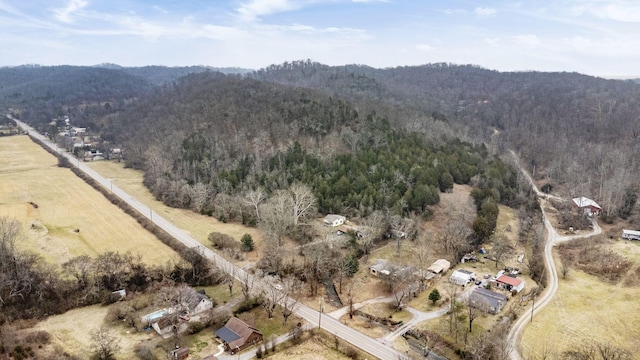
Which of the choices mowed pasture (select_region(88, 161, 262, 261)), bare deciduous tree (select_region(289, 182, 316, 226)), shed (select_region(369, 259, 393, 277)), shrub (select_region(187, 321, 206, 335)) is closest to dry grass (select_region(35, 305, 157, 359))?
shrub (select_region(187, 321, 206, 335))

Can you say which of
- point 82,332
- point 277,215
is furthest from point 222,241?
point 82,332

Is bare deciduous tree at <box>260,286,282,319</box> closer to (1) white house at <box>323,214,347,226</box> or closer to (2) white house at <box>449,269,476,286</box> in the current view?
(2) white house at <box>449,269,476,286</box>

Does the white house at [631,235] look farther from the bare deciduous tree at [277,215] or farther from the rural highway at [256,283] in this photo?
the bare deciduous tree at [277,215]

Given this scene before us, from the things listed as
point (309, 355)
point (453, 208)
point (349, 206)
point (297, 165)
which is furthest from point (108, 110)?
point (309, 355)

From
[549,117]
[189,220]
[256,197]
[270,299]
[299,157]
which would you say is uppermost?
[549,117]

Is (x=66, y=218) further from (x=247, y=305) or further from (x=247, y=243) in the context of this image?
(x=247, y=305)

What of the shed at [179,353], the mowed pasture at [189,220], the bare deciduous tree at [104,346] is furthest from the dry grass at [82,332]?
the mowed pasture at [189,220]

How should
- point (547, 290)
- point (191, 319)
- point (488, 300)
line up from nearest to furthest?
point (191, 319) → point (488, 300) → point (547, 290)
